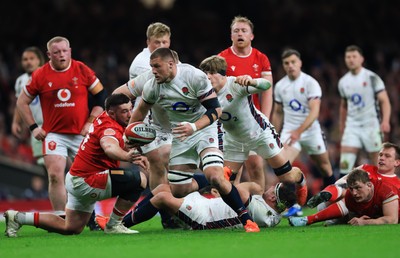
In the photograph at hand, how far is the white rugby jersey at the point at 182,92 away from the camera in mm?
9234

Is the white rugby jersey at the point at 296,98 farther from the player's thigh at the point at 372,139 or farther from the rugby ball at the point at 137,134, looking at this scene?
the rugby ball at the point at 137,134

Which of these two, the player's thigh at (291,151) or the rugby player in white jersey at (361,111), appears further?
the rugby player in white jersey at (361,111)

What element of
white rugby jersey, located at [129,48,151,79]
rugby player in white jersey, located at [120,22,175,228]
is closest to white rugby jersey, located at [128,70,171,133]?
rugby player in white jersey, located at [120,22,175,228]

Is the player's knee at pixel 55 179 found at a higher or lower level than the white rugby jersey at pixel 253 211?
higher

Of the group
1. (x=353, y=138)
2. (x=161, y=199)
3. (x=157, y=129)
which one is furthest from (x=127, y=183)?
(x=353, y=138)

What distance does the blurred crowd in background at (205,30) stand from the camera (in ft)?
68.5

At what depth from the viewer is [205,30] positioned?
2300 centimetres

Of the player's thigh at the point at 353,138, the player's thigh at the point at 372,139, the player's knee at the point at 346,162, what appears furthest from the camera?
the player's thigh at the point at 353,138

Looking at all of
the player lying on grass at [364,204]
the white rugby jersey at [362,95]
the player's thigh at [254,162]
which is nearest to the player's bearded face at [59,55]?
the player's thigh at [254,162]

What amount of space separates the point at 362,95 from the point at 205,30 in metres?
9.72

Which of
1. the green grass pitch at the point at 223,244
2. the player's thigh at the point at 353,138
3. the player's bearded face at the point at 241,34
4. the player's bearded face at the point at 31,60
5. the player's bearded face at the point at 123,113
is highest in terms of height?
the player's bearded face at the point at 241,34

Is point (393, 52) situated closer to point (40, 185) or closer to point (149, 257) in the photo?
point (40, 185)

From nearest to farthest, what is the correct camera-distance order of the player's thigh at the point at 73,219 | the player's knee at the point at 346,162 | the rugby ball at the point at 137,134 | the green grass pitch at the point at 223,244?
the green grass pitch at the point at 223,244 → the rugby ball at the point at 137,134 → the player's thigh at the point at 73,219 → the player's knee at the point at 346,162

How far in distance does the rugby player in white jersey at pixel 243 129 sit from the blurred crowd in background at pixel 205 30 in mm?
9544
